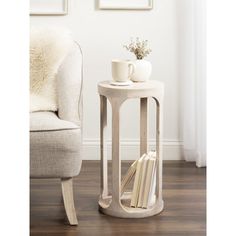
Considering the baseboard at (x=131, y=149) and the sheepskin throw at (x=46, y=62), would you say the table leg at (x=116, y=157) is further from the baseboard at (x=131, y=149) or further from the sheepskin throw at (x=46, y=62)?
the baseboard at (x=131, y=149)

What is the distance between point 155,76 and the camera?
3887mm

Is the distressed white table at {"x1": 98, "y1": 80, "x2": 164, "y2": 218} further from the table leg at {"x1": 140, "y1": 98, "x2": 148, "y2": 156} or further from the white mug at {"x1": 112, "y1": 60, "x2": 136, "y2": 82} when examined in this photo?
the table leg at {"x1": 140, "y1": 98, "x2": 148, "y2": 156}

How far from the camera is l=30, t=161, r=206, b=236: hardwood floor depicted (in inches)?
103

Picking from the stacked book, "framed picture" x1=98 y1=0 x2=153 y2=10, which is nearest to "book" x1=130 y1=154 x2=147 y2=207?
the stacked book

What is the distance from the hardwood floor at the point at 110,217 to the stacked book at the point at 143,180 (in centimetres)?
10

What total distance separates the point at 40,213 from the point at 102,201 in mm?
306

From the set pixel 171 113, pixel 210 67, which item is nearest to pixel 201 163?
pixel 171 113

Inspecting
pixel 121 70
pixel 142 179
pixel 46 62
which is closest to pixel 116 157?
pixel 142 179

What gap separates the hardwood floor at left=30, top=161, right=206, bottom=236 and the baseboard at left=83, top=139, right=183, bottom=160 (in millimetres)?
259

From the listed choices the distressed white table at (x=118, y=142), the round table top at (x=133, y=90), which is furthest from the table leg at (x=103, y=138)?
the round table top at (x=133, y=90)

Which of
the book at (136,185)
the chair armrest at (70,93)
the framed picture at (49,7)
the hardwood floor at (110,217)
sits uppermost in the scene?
the framed picture at (49,7)

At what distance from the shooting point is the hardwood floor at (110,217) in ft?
8.57

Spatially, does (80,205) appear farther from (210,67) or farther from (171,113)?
(210,67)

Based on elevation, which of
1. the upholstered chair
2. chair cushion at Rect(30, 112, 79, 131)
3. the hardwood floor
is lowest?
the hardwood floor
